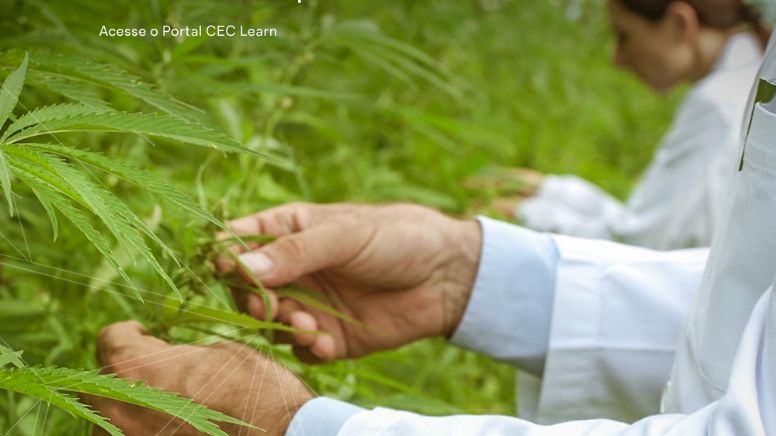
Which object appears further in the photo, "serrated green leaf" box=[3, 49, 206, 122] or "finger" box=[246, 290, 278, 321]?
"finger" box=[246, 290, 278, 321]

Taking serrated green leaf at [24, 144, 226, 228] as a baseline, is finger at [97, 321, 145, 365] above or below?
below

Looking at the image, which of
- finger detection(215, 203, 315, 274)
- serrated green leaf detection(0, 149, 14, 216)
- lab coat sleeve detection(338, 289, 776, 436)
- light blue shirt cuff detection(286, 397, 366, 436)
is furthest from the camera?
finger detection(215, 203, 315, 274)

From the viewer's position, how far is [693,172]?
7.48 ft

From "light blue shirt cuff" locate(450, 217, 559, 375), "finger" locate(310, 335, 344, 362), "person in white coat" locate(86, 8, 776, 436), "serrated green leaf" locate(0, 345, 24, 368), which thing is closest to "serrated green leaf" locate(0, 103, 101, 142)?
"serrated green leaf" locate(0, 345, 24, 368)

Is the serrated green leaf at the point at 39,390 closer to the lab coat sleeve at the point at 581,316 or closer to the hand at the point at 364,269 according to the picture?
the hand at the point at 364,269

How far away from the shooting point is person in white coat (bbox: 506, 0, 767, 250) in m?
2.22

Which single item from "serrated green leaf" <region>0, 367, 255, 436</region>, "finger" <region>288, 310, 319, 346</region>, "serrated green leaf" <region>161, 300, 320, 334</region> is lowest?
"finger" <region>288, 310, 319, 346</region>

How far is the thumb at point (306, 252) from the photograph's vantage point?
890 mm

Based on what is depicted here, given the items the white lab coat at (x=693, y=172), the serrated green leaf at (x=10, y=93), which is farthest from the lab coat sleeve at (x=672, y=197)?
the serrated green leaf at (x=10, y=93)

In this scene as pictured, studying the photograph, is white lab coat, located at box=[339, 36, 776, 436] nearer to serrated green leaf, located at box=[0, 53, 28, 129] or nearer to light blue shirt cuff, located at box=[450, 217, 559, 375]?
light blue shirt cuff, located at box=[450, 217, 559, 375]

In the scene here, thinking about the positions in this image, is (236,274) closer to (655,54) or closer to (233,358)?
(233,358)

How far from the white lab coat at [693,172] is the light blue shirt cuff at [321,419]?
1580 mm

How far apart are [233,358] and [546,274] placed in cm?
52

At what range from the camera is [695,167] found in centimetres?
227
